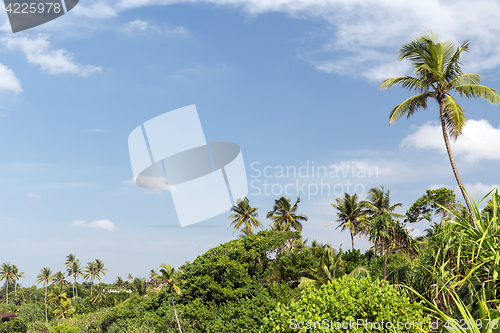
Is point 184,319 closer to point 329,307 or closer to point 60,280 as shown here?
point 329,307

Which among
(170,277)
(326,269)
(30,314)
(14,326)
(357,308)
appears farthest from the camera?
(30,314)

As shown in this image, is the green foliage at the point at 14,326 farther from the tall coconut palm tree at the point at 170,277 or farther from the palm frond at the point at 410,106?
the palm frond at the point at 410,106

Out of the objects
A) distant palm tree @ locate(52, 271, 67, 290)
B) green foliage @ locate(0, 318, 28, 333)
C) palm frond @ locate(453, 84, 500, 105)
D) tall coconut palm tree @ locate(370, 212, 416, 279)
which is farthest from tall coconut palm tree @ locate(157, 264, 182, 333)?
distant palm tree @ locate(52, 271, 67, 290)

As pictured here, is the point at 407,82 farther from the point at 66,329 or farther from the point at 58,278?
the point at 58,278

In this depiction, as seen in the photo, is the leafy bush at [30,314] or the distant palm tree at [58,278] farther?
the distant palm tree at [58,278]

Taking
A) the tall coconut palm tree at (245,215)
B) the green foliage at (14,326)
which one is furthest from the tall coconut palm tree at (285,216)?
the green foliage at (14,326)

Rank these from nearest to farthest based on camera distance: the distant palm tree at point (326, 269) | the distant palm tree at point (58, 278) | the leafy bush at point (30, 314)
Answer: the distant palm tree at point (326, 269) → the leafy bush at point (30, 314) → the distant palm tree at point (58, 278)

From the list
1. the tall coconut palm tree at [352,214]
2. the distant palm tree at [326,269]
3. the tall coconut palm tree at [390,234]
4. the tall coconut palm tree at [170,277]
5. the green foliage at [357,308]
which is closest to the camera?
the green foliage at [357,308]

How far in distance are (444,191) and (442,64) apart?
30624 millimetres

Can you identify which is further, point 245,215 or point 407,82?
point 245,215

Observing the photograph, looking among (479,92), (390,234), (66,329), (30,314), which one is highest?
(479,92)

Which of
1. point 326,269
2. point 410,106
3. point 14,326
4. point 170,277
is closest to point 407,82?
point 410,106

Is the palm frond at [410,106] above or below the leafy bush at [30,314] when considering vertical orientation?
above

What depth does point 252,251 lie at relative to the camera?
34344 millimetres
